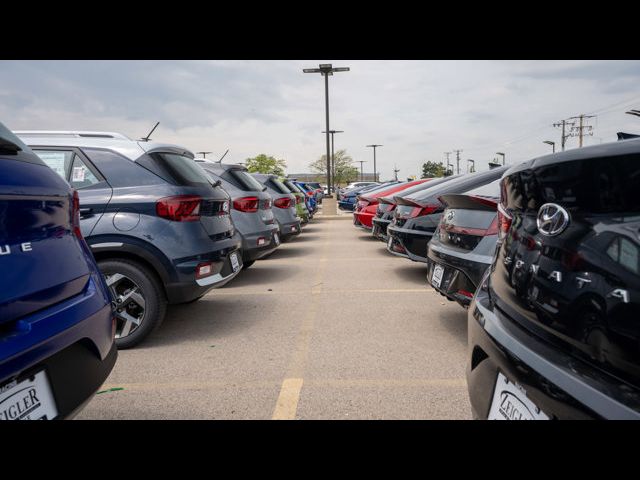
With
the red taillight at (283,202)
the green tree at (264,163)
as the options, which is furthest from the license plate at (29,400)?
the green tree at (264,163)

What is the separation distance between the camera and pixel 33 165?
5.91 ft

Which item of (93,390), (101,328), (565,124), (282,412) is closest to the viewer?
(93,390)

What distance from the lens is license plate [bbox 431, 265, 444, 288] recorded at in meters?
3.75

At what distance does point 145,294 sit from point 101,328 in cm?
181

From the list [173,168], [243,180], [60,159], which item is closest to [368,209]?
[243,180]

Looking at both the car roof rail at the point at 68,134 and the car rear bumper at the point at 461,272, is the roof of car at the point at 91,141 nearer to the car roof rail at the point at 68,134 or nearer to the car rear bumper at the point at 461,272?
the car roof rail at the point at 68,134

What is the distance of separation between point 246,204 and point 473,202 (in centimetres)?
348

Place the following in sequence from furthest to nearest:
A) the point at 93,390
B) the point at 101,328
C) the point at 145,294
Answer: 1. the point at 145,294
2. the point at 101,328
3. the point at 93,390

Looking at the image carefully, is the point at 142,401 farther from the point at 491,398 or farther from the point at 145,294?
the point at 491,398

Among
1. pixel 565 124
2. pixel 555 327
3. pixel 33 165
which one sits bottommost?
pixel 555 327

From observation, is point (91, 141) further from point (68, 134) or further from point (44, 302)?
point (44, 302)

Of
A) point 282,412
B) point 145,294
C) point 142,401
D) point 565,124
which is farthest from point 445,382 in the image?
point 565,124

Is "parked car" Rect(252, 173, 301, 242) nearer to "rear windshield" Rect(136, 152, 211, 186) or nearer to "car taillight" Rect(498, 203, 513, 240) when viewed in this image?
"rear windshield" Rect(136, 152, 211, 186)

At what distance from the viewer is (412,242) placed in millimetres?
5594
